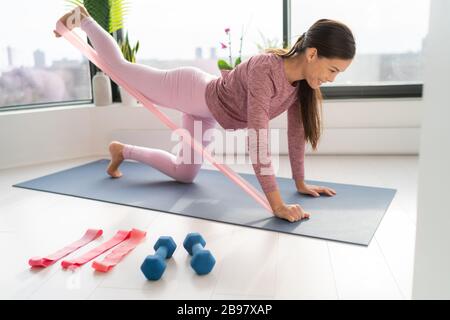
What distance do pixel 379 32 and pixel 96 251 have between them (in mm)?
2309

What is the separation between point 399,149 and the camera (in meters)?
2.90

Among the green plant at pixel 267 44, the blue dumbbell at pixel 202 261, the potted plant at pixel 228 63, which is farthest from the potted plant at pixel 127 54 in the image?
the blue dumbbell at pixel 202 261

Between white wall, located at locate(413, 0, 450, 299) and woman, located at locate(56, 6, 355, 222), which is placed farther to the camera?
woman, located at locate(56, 6, 355, 222)

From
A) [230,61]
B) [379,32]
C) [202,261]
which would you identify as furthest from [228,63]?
[202,261]

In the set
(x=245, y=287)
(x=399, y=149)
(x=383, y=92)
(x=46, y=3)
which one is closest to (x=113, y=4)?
(x=46, y=3)

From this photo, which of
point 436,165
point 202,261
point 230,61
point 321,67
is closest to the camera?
point 436,165

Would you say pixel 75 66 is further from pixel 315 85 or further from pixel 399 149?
pixel 399 149

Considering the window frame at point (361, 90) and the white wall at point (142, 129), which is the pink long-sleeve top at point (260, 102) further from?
the window frame at point (361, 90)

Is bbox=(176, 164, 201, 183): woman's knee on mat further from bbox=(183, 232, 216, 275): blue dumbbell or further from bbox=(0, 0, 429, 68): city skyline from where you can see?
bbox=(0, 0, 429, 68): city skyline

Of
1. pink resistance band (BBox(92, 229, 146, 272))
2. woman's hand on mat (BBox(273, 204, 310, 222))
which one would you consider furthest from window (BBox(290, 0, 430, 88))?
pink resistance band (BBox(92, 229, 146, 272))

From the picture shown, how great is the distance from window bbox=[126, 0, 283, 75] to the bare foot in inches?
40.2

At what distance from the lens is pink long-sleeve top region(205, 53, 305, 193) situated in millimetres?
1784

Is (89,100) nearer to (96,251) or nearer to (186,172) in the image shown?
(186,172)

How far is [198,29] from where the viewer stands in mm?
3205
